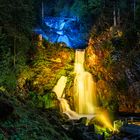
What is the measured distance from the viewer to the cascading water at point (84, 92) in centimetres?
2400

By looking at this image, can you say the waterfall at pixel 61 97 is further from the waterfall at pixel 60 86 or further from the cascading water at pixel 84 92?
the cascading water at pixel 84 92

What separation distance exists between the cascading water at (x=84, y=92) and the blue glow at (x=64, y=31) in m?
6.01

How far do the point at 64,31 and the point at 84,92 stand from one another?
10.0 m

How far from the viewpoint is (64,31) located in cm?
3269

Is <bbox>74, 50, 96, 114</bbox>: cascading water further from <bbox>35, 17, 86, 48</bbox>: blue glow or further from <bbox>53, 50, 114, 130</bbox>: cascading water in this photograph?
<bbox>35, 17, 86, 48</bbox>: blue glow

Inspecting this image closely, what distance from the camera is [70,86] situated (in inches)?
977

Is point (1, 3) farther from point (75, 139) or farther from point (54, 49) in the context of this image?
point (75, 139)

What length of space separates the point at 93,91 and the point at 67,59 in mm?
3554

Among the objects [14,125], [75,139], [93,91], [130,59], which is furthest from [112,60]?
[14,125]

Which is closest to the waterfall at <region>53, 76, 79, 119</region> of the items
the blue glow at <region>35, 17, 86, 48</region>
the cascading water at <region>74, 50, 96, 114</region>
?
the cascading water at <region>74, 50, 96, 114</region>

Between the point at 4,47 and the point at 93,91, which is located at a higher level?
the point at 4,47

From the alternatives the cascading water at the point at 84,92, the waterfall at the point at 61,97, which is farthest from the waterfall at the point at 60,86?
the cascading water at the point at 84,92

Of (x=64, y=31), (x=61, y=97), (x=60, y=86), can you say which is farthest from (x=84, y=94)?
(x=64, y=31)

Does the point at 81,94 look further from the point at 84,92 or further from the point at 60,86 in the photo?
the point at 60,86
